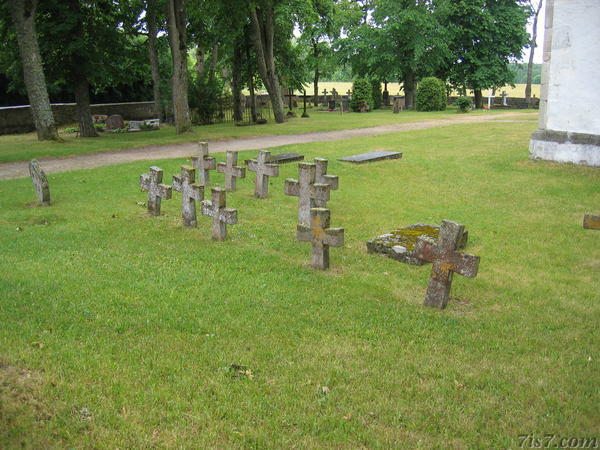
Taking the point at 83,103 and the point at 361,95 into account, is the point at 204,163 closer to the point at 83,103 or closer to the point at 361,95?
the point at 83,103

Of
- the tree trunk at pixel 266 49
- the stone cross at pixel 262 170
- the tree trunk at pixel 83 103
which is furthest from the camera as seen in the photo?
the tree trunk at pixel 266 49

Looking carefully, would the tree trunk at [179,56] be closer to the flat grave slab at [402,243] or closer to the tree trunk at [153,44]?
the tree trunk at [153,44]

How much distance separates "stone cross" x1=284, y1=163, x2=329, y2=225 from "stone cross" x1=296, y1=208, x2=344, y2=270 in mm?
1552

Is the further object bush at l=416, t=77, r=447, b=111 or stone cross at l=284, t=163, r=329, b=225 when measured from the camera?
bush at l=416, t=77, r=447, b=111

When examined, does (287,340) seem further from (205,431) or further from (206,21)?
(206,21)

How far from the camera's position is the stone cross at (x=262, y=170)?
11203mm

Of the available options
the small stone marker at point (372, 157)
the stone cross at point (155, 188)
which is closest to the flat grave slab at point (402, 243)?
the stone cross at point (155, 188)

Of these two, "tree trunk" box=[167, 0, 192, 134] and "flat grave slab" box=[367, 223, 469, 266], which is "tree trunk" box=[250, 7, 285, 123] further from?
"flat grave slab" box=[367, 223, 469, 266]

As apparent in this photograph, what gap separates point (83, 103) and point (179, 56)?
17.0 ft

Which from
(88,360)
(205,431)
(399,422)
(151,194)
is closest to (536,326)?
(399,422)

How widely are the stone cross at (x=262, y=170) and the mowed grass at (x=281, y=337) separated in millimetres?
1270

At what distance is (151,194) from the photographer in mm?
10148

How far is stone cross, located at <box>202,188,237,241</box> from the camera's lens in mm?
8086

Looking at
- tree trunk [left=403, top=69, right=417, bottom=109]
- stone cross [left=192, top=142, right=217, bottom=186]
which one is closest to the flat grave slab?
stone cross [left=192, top=142, right=217, bottom=186]
